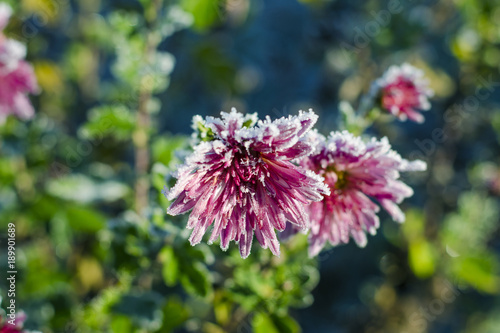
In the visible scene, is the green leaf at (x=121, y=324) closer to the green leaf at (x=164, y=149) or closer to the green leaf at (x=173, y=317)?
the green leaf at (x=173, y=317)

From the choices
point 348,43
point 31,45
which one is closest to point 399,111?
point 348,43

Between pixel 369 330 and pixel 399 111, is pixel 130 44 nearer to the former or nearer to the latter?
pixel 399 111

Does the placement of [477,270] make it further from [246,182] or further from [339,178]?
[246,182]

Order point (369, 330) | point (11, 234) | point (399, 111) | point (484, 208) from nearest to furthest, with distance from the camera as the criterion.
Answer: point (399, 111) → point (11, 234) → point (484, 208) → point (369, 330)

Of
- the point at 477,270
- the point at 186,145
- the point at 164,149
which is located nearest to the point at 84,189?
the point at 164,149

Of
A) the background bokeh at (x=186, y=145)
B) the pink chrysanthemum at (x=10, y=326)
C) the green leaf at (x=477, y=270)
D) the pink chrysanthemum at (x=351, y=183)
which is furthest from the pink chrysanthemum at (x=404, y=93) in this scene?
the green leaf at (x=477, y=270)
